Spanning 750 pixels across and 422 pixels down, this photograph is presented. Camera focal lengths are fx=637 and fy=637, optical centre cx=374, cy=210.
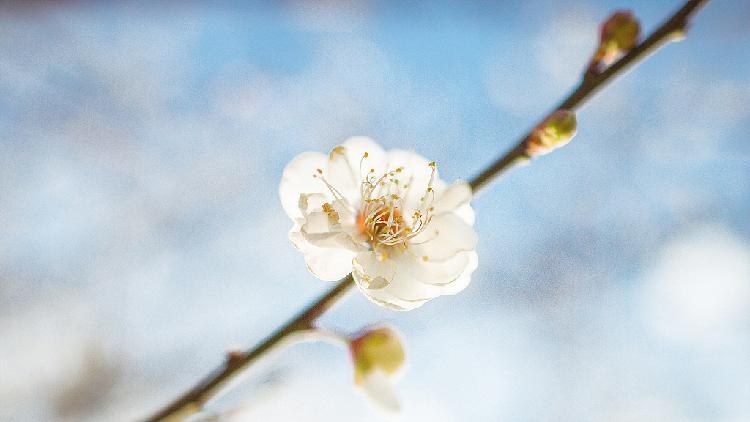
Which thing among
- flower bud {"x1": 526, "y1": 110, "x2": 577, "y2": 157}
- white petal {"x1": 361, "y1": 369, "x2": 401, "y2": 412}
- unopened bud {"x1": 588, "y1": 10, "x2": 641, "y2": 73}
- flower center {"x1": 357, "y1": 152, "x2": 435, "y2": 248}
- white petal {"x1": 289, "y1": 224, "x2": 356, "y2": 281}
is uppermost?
unopened bud {"x1": 588, "y1": 10, "x2": 641, "y2": 73}

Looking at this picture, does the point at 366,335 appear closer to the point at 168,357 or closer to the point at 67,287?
the point at 168,357

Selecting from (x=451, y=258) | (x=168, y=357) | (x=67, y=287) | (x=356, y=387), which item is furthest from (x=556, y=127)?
(x=67, y=287)

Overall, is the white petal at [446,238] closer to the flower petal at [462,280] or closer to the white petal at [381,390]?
the flower petal at [462,280]

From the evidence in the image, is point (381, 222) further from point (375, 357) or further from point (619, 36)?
point (619, 36)

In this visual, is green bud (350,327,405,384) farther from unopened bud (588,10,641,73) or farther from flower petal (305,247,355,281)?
unopened bud (588,10,641,73)

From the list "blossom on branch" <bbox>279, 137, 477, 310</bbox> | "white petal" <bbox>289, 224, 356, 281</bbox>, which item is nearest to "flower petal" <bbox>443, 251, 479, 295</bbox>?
"blossom on branch" <bbox>279, 137, 477, 310</bbox>

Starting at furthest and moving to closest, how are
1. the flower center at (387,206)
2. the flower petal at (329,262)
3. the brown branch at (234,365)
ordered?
the flower center at (387,206), the flower petal at (329,262), the brown branch at (234,365)

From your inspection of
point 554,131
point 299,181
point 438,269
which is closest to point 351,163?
point 299,181

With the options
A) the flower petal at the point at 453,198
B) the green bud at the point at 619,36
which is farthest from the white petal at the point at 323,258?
the green bud at the point at 619,36
